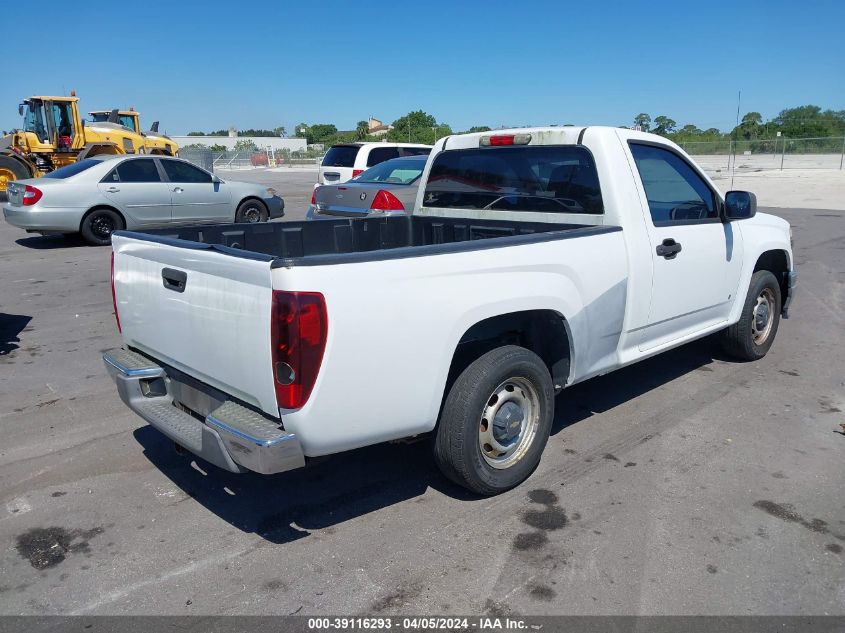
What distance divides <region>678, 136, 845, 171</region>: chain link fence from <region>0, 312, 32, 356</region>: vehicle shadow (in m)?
38.4

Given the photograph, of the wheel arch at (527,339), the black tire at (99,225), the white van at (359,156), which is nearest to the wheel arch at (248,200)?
the white van at (359,156)

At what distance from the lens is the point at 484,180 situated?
5125 mm

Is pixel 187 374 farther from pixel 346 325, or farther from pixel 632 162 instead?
pixel 632 162

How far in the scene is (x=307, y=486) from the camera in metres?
3.96

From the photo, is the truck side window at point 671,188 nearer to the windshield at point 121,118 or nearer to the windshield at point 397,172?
the windshield at point 397,172

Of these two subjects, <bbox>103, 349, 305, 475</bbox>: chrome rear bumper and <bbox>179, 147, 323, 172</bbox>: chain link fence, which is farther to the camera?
<bbox>179, 147, 323, 172</bbox>: chain link fence

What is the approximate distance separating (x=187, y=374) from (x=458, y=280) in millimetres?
1459

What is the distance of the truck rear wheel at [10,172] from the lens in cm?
2050

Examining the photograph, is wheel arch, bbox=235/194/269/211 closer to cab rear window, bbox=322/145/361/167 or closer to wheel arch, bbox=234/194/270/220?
wheel arch, bbox=234/194/270/220

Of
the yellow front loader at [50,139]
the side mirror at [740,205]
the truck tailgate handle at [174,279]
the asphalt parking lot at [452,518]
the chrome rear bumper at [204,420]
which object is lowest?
the asphalt parking lot at [452,518]

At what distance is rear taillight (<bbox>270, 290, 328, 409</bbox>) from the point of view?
2770 millimetres

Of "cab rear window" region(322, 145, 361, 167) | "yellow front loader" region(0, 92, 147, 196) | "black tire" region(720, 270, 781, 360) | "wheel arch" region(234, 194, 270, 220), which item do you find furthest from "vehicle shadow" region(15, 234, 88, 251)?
"black tire" region(720, 270, 781, 360)

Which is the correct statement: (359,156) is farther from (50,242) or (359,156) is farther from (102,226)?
(50,242)

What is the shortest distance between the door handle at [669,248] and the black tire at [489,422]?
127 centimetres
